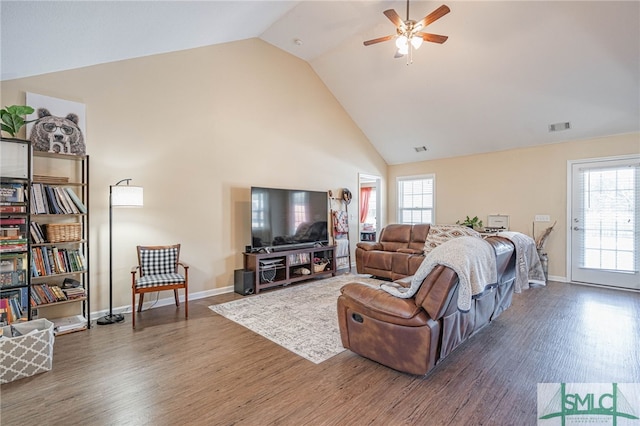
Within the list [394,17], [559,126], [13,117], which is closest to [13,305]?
[13,117]

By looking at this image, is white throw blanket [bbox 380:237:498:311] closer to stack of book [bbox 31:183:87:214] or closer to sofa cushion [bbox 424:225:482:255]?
sofa cushion [bbox 424:225:482:255]

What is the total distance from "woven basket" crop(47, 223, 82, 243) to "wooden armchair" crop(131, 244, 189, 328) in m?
0.64

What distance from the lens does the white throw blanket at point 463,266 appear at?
2080 millimetres

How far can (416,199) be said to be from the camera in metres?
7.36

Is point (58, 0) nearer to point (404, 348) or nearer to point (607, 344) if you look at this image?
point (404, 348)

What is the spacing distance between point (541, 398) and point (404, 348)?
0.92 metres

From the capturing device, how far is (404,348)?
219cm

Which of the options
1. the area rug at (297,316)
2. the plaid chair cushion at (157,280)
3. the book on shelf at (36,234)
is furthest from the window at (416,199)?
the book on shelf at (36,234)

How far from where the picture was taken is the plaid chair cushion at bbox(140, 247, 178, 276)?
3.66 m

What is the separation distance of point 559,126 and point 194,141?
5921mm

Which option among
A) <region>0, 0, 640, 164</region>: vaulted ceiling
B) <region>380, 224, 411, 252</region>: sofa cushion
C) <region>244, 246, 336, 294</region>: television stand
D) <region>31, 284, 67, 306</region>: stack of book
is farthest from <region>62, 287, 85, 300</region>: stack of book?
<region>380, 224, 411, 252</region>: sofa cushion

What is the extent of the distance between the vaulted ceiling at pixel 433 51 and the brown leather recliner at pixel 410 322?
3.09m

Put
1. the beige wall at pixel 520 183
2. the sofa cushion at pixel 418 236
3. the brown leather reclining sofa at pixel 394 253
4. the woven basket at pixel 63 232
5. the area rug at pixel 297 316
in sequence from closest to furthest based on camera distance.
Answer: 1. the area rug at pixel 297 316
2. the woven basket at pixel 63 232
3. the brown leather reclining sofa at pixel 394 253
4. the beige wall at pixel 520 183
5. the sofa cushion at pixel 418 236

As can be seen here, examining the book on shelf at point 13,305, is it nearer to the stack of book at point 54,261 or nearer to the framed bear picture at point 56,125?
the stack of book at point 54,261
